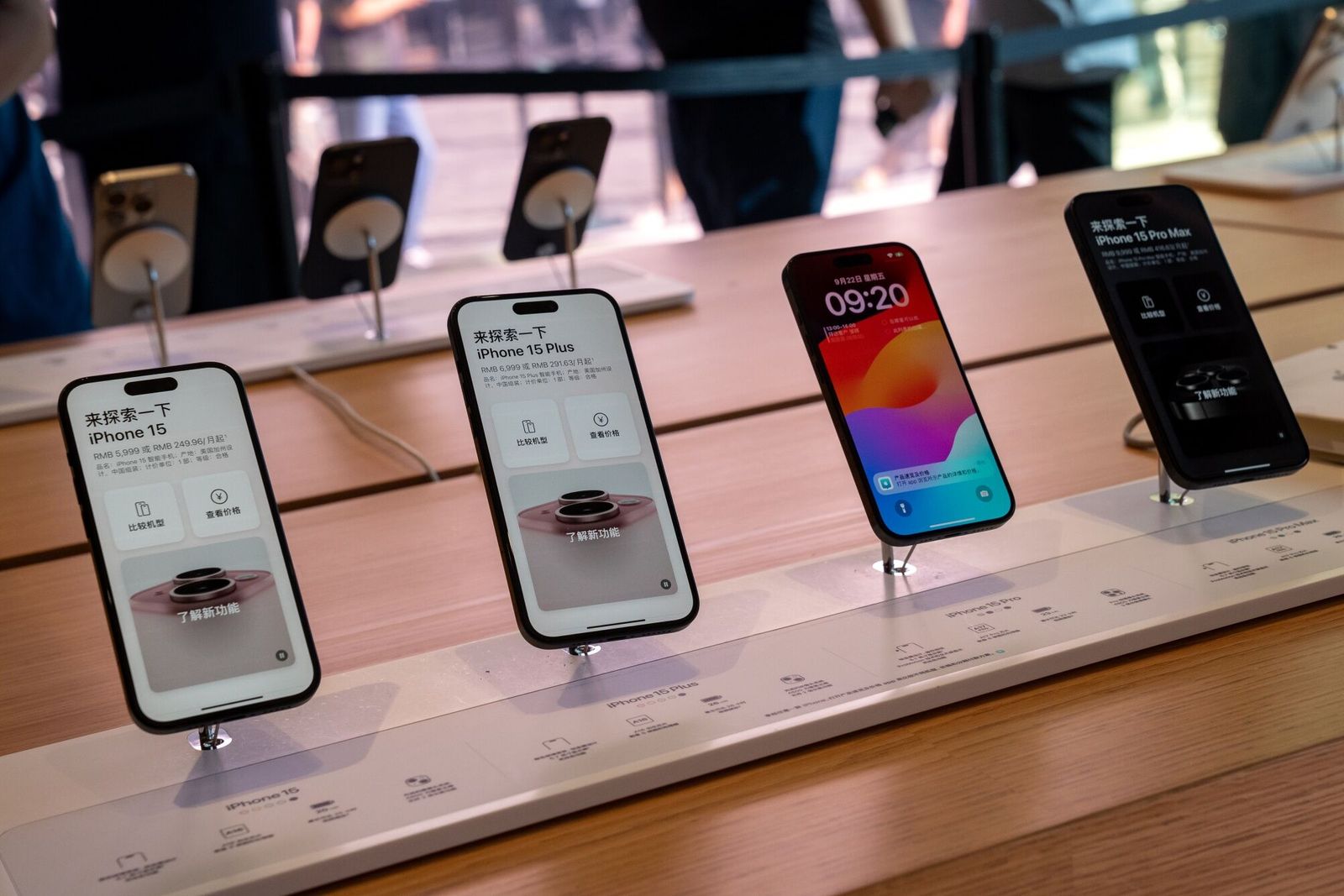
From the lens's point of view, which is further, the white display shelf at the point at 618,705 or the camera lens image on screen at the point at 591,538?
the camera lens image on screen at the point at 591,538

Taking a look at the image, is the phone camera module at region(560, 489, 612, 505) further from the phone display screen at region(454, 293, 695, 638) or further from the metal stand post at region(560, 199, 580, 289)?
the metal stand post at region(560, 199, 580, 289)

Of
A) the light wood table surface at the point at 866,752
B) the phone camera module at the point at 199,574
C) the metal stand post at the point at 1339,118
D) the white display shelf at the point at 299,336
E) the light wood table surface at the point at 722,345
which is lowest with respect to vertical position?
the light wood table surface at the point at 866,752

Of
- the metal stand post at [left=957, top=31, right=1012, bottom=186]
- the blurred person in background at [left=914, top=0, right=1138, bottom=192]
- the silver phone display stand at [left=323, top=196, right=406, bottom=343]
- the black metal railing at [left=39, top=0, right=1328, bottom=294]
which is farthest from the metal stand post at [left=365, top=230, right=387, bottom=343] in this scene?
the blurred person in background at [left=914, top=0, right=1138, bottom=192]

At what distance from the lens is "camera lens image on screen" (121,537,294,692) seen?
1.98ft

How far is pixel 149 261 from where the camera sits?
1354mm

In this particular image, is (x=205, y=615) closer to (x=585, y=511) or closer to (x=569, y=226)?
(x=585, y=511)

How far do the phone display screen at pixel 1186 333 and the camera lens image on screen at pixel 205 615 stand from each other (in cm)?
52

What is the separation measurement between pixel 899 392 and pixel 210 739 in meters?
0.42

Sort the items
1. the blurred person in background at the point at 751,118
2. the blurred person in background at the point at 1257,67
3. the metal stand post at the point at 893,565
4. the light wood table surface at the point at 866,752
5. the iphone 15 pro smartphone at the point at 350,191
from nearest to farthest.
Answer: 1. the light wood table surface at the point at 866,752
2. the metal stand post at the point at 893,565
3. the iphone 15 pro smartphone at the point at 350,191
4. the blurred person in background at the point at 751,118
5. the blurred person in background at the point at 1257,67

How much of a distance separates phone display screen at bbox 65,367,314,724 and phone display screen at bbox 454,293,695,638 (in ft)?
0.39

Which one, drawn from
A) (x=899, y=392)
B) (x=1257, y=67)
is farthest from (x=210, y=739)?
(x=1257, y=67)

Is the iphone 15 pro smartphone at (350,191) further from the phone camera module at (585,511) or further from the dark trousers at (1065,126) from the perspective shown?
the dark trousers at (1065,126)

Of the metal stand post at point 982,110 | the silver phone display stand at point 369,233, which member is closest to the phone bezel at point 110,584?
the silver phone display stand at point 369,233

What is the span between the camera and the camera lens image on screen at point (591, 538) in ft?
2.19
